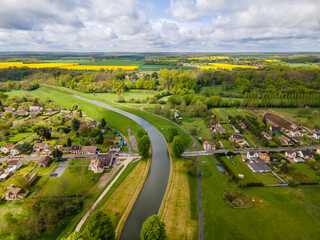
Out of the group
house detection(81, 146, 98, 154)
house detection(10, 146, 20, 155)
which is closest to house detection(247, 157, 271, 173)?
house detection(81, 146, 98, 154)

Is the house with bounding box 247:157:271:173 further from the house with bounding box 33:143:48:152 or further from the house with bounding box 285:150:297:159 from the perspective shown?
the house with bounding box 33:143:48:152

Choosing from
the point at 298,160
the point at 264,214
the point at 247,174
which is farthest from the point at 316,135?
the point at 264,214

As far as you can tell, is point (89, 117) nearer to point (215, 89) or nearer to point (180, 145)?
point (180, 145)

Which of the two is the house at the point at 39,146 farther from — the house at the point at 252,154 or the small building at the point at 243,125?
the small building at the point at 243,125

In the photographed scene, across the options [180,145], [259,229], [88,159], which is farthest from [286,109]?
[88,159]

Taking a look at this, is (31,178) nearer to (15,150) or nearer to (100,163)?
(100,163)

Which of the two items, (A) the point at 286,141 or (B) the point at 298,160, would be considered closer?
(B) the point at 298,160
